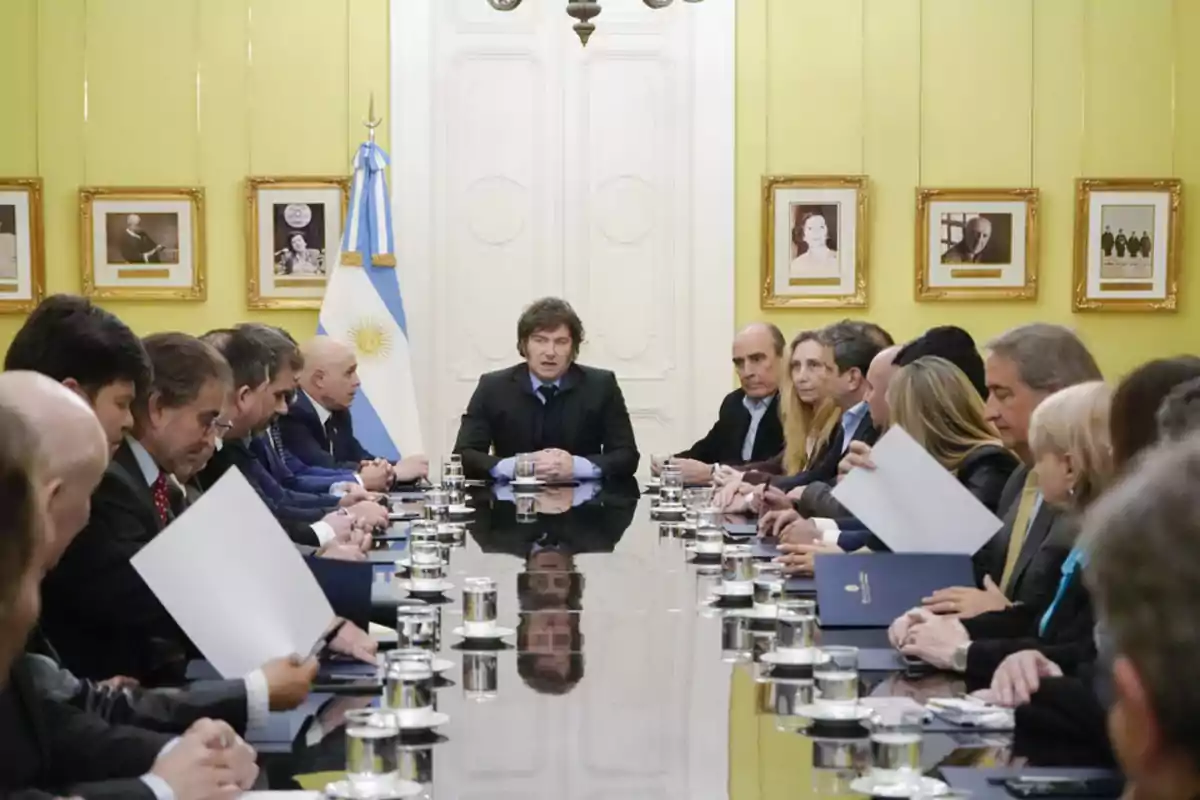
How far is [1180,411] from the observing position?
2730mm

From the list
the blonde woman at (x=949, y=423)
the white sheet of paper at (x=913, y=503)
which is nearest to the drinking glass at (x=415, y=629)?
the white sheet of paper at (x=913, y=503)

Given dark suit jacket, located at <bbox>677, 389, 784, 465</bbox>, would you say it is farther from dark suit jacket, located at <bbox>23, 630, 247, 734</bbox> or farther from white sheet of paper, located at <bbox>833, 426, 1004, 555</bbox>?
dark suit jacket, located at <bbox>23, 630, 247, 734</bbox>

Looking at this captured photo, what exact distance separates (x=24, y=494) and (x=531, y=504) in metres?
5.52

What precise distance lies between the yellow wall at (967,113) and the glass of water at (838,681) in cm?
788

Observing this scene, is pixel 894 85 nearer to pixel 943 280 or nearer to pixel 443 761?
pixel 943 280

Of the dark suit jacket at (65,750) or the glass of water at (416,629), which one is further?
the glass of water at (416,629)

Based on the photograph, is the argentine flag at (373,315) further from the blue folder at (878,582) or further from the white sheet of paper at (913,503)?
the blue folder at (878,582)

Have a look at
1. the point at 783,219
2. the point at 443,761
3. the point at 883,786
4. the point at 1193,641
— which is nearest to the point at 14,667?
the point at 443,761

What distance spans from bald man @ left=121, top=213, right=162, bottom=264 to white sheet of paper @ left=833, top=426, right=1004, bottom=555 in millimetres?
7242

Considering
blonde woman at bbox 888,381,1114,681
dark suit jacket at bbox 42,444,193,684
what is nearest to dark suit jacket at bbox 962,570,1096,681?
blonde woman at bbox 888,381,1114,681

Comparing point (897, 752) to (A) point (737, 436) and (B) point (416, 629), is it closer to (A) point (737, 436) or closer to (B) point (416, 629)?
(B) point (416, 629)

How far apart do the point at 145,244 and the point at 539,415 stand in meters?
3.31

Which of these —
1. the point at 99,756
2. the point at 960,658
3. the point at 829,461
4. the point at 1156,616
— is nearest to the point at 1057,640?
the point at 960,658

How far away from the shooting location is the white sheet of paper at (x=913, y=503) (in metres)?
4.36
